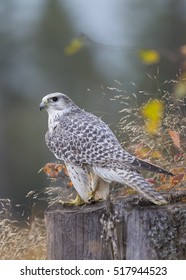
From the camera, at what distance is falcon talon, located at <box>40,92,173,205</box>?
20.6ft

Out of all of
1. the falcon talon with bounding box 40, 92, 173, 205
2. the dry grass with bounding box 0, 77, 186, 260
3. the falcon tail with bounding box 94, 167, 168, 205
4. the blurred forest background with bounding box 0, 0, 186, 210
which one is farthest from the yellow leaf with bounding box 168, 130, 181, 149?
the blurred forest background with bounding box 0, 0, 186, 210

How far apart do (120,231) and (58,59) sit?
17313mm

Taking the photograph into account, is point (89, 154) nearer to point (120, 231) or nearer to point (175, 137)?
point (175, 137)

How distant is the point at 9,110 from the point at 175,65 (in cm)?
590

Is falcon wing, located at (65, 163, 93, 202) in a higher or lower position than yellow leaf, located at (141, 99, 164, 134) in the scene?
lower

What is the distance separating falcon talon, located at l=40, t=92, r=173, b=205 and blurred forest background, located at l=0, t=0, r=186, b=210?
7.74m

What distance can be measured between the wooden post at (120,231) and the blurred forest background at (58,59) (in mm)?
8640

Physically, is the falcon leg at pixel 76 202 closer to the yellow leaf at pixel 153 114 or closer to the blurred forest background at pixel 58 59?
the yellow leaf at pixel 153 114

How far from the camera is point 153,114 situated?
21.2 feet

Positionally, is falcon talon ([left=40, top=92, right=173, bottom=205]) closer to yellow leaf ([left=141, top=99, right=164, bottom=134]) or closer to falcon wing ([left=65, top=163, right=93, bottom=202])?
falcon wing ([left=65, top=163, right=93, bottom=202])

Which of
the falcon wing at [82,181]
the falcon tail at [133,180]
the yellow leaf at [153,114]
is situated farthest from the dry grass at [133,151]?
the falcon tail at [133,180]

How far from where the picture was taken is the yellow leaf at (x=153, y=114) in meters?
6.50

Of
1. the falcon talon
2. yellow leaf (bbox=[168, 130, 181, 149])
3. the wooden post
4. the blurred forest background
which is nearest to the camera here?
the wooden post

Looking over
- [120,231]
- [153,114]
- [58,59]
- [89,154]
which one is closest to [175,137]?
[153,114]
